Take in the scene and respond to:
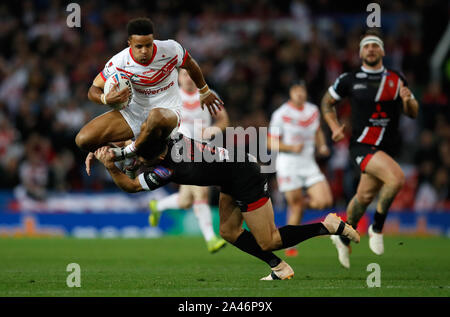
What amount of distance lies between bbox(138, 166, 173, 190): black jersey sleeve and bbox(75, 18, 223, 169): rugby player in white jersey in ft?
1.02

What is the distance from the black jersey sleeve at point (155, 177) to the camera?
24.9ft

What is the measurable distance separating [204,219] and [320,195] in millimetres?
2293

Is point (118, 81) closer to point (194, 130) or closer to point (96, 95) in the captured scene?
point (96, 95)

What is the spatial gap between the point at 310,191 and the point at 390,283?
232 inches

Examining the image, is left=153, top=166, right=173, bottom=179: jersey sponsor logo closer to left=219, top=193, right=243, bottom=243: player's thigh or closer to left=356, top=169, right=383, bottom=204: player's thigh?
left=219, top=193, right=243, bottom=243: player's thigh

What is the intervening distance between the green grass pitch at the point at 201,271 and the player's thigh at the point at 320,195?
846 millimetres

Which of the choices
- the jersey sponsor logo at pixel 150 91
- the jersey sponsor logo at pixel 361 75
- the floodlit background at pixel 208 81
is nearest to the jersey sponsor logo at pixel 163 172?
the jersey sponsor logo at pixel 150 91

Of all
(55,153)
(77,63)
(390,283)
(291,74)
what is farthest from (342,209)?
(390,283)

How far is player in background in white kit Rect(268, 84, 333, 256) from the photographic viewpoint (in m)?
13.1

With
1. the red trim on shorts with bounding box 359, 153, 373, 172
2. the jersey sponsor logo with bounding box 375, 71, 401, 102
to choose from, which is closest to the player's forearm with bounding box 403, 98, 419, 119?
the jersey sponsor logo with bounding box 375, 71, 401, 102

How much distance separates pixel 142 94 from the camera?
8.15 m

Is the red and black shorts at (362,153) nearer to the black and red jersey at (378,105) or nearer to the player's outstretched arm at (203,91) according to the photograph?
the black and red jersey at (378,105)

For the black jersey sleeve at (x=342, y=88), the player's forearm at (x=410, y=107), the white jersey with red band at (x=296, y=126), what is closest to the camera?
the player's forearm at (x=410, y=107)

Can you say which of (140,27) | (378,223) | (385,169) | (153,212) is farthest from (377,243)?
(153,212)
